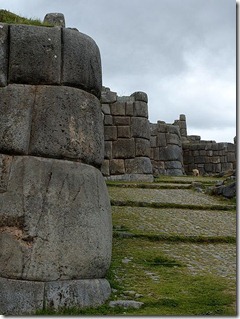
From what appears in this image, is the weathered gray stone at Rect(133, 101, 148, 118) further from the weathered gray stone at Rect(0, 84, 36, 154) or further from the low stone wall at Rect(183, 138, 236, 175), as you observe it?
the weathered gray stone at Rect(0, 84, 36, 154)

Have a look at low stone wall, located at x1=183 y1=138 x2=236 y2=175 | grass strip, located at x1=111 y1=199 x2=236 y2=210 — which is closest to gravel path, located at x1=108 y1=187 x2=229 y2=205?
grass strip, located at x1=111 y1=199 x2=236 y2=210

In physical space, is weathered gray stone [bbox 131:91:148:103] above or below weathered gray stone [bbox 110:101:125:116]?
above

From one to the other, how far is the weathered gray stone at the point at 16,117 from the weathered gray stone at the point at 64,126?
67mm

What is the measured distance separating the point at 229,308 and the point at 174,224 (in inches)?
184

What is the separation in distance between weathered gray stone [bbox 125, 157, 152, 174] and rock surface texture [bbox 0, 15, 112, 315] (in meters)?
11.2

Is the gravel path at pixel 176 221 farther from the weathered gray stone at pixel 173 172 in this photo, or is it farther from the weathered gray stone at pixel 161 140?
the weathered gray stone at pixel 161 140

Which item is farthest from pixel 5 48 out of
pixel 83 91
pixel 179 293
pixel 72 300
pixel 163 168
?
pixel 163 168

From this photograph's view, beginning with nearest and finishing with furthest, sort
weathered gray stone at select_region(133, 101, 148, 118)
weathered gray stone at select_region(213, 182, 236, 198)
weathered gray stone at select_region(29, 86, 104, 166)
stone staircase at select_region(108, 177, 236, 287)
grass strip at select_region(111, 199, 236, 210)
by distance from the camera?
weathered gray stone at select_region(29, 86, 104, 166)
stone staircase at select_region(108, 177, 236, 287)
grass strip at select_region(111, 199, 236, 210)
weathered gray stone at select_region(213, 182, 236, 198)
weathered gray stone at select_region(133, 101, 148, 118)

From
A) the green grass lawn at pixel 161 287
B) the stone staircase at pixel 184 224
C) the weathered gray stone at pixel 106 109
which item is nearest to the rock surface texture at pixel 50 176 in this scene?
the green grass lawn at pixel 161 287

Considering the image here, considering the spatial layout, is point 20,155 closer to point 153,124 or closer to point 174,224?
point 174,224

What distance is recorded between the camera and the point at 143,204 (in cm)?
1241

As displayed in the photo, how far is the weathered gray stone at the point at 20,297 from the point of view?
222 inches

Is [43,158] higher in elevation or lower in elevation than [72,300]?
higher

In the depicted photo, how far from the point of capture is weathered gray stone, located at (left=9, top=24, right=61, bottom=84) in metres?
6.39
